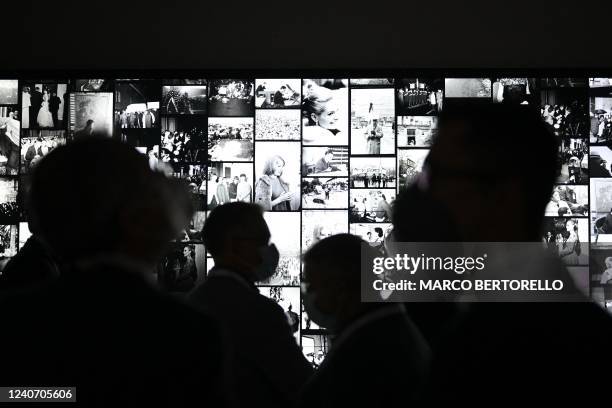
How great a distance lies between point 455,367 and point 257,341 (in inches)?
53.5

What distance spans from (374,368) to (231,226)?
1013 millimetres

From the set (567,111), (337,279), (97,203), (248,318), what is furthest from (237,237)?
(567,111)

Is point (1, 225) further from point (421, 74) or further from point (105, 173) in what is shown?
point (105, 173)

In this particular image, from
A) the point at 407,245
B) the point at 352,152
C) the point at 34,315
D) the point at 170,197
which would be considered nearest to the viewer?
the point at 34,315

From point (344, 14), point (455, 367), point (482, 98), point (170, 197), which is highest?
point (344, 14)

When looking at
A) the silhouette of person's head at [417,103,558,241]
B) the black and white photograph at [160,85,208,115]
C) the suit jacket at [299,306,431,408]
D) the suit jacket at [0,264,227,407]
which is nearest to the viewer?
the silhouette of person's head at [417,103,558,241]

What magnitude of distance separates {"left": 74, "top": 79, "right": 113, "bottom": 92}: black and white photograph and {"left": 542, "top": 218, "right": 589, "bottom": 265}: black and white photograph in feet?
9.72

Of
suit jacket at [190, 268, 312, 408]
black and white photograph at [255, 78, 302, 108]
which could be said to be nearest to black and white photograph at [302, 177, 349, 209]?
black and white photograph at [255, 78, 302, 108]

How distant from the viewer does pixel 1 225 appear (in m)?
4.50

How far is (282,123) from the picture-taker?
448cm

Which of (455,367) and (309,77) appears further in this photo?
(309,77)

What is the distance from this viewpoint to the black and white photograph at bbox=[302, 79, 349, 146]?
4461 mm

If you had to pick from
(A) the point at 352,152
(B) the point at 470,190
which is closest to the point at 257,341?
(B) the point at 470,190

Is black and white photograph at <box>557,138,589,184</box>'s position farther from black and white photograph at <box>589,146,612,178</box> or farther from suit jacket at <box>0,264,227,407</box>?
suit jacket at <box>0,264,227,407</box>
